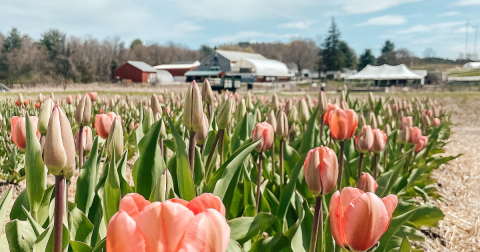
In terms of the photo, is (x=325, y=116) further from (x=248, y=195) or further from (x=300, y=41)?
(x=300, y=41)

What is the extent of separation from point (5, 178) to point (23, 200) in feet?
9.51

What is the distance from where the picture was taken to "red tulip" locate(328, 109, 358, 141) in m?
1.97

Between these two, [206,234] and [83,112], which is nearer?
[206,234]

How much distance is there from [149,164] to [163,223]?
32.2 inches

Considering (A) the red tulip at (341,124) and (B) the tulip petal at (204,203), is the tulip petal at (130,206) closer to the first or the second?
(B) the tulip petal at (204,203)

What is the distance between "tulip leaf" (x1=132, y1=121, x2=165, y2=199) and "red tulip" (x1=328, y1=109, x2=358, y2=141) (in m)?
1.02

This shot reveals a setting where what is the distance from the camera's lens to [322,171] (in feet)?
3.94

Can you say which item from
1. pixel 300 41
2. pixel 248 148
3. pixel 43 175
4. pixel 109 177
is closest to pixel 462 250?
pixel 248 148

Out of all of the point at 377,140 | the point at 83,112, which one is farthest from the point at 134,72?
the point at 377,140

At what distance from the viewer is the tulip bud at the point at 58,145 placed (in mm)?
864

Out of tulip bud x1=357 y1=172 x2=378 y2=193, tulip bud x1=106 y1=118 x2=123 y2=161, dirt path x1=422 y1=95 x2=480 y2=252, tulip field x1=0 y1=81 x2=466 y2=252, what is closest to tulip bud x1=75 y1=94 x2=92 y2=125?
tulip field x1=0 y1=81 x2=466 y2=252

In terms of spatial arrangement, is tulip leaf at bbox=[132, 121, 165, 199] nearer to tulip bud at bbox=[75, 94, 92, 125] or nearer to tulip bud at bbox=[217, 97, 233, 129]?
tulip bud at bbox=[217, 97, 233, 129]

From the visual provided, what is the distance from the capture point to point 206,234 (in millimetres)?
571

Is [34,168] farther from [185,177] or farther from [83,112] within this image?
[83,112]
